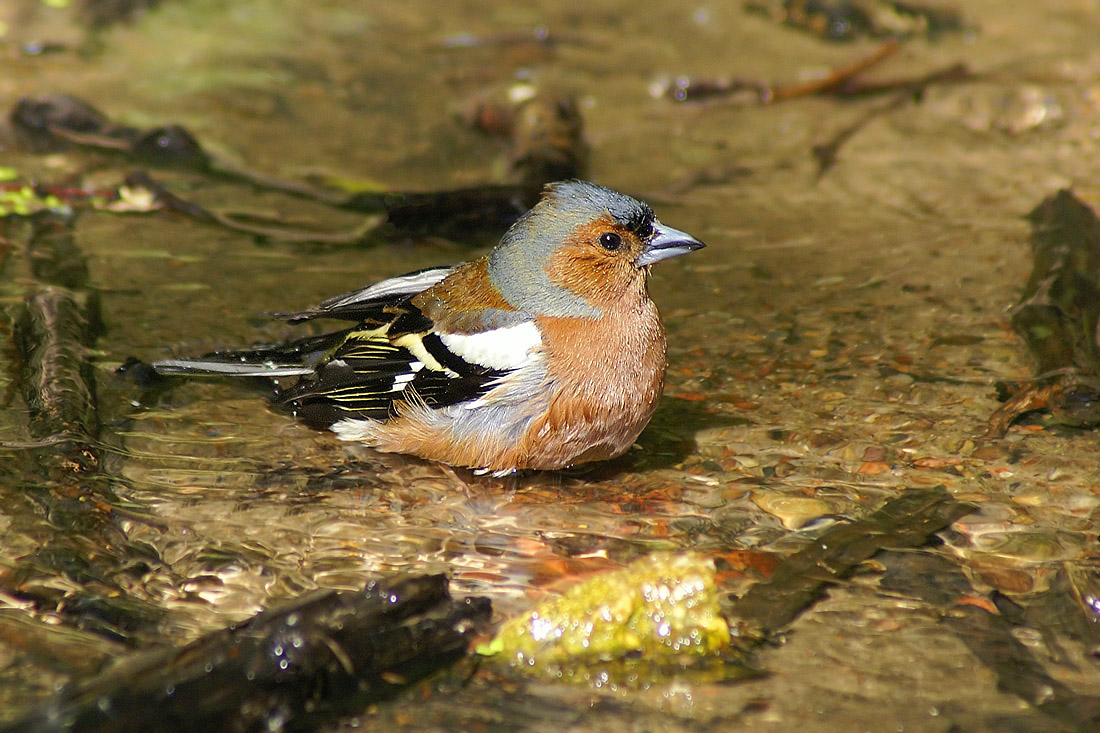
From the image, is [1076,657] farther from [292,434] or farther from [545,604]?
[292,434]

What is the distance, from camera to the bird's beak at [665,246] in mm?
4410

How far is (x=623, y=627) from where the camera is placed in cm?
328

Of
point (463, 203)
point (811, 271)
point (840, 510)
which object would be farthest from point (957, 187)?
point (840, 510)

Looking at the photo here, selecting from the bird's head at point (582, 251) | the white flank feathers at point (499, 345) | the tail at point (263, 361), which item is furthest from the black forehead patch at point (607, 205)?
the tail at point (263, 361)

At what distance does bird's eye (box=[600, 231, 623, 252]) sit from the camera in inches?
173

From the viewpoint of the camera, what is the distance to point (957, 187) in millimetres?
6781

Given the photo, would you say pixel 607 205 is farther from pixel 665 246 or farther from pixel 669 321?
pixel 669 321

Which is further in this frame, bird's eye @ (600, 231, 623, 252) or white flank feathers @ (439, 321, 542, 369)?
bird's eye @ (600, 231, 623, 252)

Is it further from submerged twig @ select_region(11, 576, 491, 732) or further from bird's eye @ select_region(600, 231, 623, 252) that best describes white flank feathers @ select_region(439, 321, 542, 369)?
submerged twig @ select_region(11, 576, 491, 732)

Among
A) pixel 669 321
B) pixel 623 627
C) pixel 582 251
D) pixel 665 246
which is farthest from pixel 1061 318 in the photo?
pixel 623 627

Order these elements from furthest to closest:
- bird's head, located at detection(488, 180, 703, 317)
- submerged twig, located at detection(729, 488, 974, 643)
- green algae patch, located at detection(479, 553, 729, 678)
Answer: bird's head, located at detection(488, 180, 703, 317) → submerged twig, located at detection(729, 488, 974, 643) → green algae patch, located at detection(479, 553, 729, 678)

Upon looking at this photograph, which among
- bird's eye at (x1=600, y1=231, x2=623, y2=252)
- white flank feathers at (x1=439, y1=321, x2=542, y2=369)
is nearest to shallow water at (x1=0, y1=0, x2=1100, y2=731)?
white flank feathers at (x1=439, y1=321, x2=542, y2=369)

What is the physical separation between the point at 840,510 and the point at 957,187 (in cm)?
358

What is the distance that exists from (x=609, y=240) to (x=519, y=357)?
593 mm
